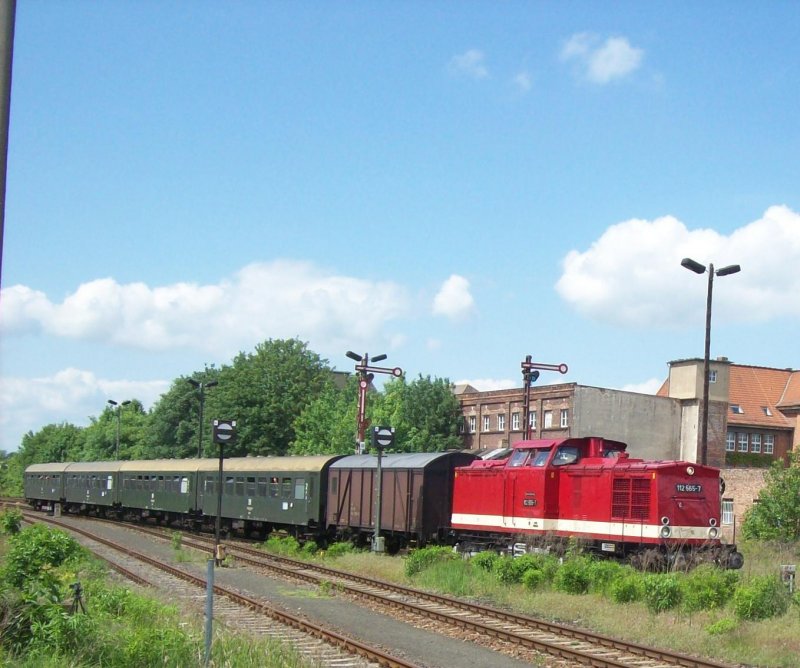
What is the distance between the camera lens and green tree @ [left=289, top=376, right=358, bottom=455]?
64.6m

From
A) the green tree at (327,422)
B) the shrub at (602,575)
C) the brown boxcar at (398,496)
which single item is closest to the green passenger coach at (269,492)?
the brown boxcar at (398,496)

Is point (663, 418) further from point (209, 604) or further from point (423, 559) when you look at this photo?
point (209, 604)

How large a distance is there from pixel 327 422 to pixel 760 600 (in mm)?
55027

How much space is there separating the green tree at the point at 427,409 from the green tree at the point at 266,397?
36.1 feet

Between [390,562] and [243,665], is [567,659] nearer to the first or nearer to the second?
[243,665]

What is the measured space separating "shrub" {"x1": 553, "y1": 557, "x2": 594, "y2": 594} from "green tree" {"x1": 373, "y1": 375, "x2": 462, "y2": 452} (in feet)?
158

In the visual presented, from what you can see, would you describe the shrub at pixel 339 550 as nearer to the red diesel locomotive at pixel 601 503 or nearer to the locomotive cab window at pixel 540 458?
the red diesel locomotive at pixel 601 503

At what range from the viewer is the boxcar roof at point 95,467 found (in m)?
53.7

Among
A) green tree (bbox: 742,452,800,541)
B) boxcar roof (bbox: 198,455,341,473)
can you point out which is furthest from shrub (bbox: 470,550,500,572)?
green tree (bbox: 742,452,800,541)

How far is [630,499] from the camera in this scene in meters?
21.0

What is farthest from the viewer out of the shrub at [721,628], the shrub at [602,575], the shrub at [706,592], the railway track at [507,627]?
the shrub at [602,575]

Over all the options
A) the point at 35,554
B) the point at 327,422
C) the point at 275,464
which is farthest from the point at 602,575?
the point at 327,422

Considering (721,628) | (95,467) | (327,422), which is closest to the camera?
(721,628)

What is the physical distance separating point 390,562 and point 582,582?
7.14 m
